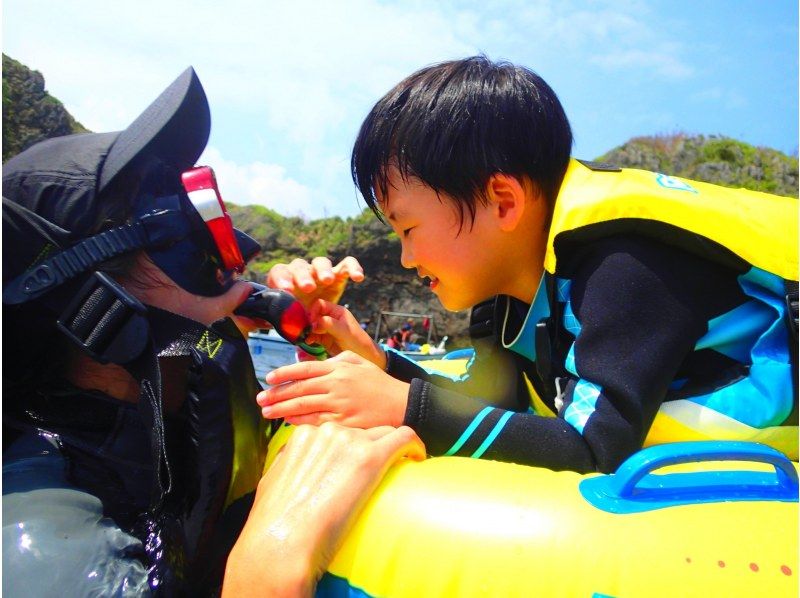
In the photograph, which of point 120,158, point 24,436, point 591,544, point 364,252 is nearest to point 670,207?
point 591,544

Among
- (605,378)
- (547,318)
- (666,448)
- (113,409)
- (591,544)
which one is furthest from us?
(547,318)

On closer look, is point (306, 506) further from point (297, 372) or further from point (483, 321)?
point (483, 321)

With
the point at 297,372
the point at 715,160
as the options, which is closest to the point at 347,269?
the point at 297,372

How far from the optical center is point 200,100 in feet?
4.68

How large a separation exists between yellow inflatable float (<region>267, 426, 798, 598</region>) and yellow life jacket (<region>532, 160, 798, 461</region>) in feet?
1.07

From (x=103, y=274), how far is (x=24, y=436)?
0.43m

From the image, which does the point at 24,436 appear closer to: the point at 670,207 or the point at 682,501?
the point at 682,501

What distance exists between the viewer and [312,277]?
191 centimetres

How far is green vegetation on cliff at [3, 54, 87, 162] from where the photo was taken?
2013cm

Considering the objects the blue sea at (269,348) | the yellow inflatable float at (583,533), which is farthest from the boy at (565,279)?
the blue sea at (269,348)

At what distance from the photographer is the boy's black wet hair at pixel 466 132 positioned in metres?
1.60

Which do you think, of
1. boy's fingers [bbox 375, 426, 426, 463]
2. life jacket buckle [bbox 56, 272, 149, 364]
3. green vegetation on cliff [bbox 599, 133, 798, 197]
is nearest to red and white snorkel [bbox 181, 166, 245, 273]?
life jacket buckle [bbox 56, 272, 149, 364]

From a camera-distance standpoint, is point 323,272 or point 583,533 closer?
point 583,533

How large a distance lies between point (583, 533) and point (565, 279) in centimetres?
73
